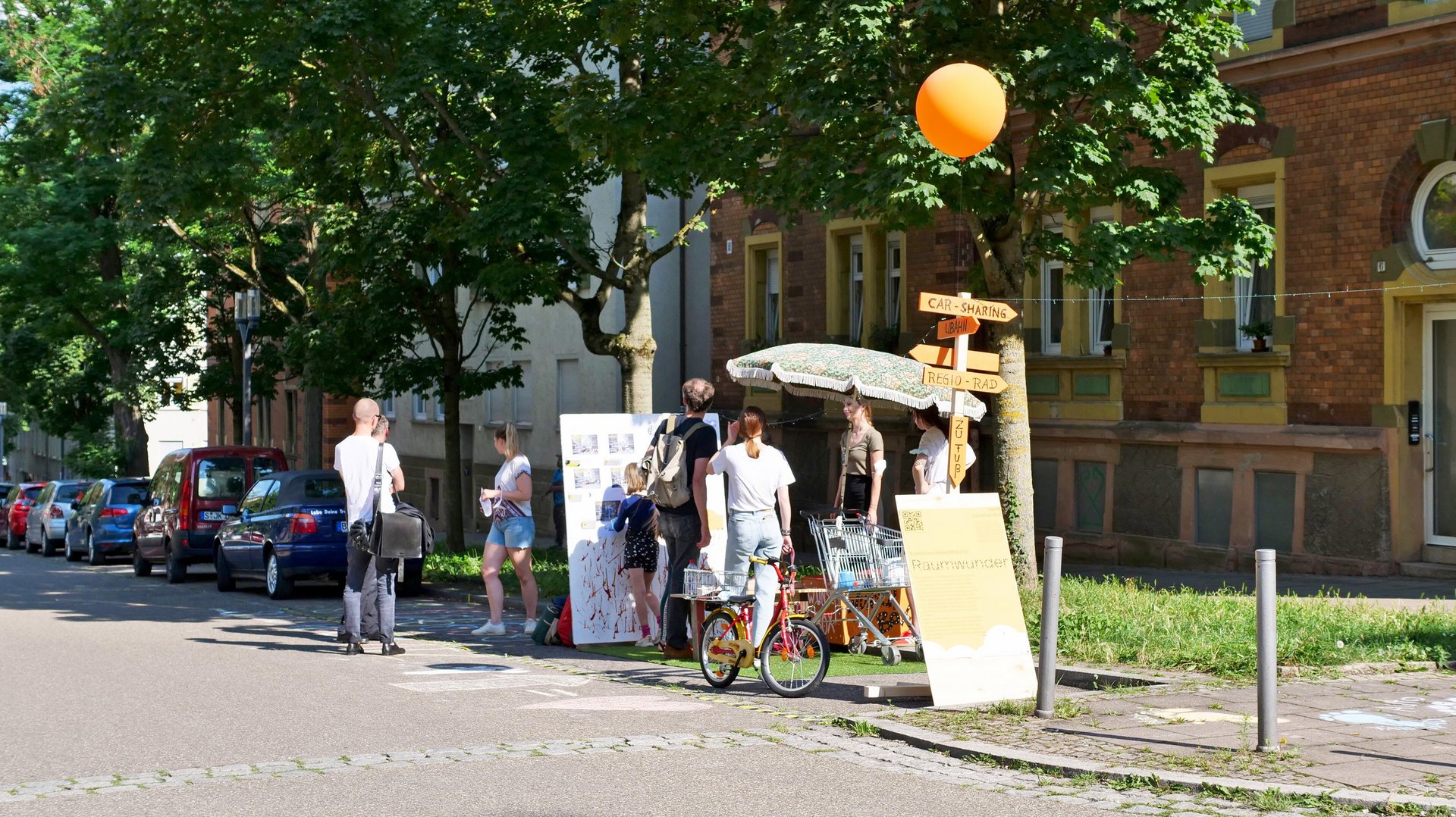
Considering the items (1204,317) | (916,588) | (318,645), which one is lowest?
(318,645)

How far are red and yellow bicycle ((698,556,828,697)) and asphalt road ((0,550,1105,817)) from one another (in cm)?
26

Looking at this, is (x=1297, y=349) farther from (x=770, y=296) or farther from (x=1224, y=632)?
(x=770, y=296)

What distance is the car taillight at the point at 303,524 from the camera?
19.7 meters

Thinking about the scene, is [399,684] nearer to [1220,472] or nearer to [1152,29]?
[1220,472]

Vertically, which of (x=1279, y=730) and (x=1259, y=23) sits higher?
(x=1259, y=23)

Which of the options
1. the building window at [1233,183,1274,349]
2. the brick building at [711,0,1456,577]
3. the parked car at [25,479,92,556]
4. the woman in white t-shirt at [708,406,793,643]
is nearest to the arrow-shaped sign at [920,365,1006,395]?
the woman in white t-shirt at [708,406,793,643]

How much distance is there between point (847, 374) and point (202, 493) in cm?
1279

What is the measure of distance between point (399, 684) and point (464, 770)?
11.3 feet

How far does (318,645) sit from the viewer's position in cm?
1409

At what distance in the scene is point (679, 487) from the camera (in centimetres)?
1243

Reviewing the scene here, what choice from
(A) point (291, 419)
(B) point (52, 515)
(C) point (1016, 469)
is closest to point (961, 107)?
(C) point (1016, 469)

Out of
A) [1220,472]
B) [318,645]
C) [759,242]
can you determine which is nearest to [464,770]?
[318,645]

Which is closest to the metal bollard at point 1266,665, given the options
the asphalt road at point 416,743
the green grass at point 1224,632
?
the asphalt road at point 416,743

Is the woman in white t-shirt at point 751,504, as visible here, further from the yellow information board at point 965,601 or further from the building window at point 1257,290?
the building window at point 1257,290
